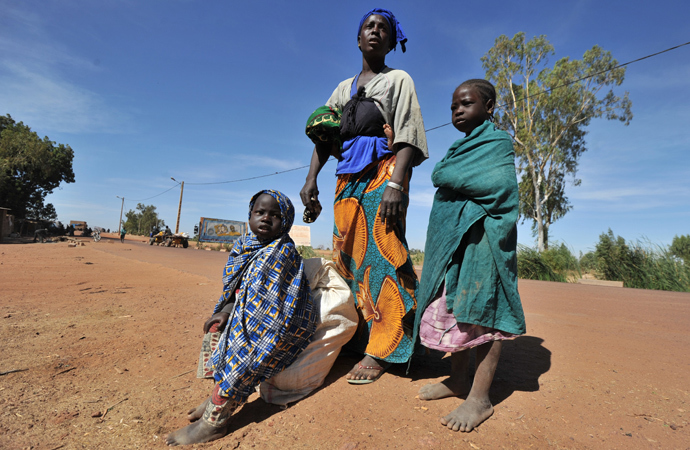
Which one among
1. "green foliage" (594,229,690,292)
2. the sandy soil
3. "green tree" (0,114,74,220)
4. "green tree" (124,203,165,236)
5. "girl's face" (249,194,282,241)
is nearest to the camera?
the sandy soil

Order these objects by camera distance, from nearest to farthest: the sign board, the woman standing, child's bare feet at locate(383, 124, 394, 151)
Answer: the woman standing, child's bare feet at locate(383, 124, 394, 151), the sign board

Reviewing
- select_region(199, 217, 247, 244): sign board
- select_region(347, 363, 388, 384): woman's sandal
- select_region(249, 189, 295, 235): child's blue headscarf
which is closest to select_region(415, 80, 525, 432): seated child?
select_region(347, 363, 388, 384): woman's sandal

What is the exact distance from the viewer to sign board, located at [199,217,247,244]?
3003 cm

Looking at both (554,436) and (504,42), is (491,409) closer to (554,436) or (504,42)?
(554,436)

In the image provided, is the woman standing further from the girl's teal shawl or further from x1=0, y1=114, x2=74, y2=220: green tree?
x1=0, y1=114, x2=74, y2=220: green tree

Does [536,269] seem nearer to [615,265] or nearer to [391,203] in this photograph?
[615,265]

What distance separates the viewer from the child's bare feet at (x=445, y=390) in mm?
1886

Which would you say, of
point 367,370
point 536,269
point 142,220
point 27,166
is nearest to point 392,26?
point 367,370

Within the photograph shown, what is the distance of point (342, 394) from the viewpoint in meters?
1.97

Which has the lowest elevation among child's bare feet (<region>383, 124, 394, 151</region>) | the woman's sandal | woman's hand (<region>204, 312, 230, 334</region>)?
the woman's sandal

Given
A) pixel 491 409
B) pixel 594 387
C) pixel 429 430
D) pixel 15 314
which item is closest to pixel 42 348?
pixel 15 314

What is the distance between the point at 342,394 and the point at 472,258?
→ 1.02m

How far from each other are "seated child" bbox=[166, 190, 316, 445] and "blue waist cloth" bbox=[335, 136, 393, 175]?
0.53 m

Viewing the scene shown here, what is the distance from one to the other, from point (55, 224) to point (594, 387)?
42.2 m
